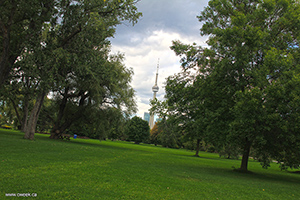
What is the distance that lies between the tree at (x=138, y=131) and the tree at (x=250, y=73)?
7733cm

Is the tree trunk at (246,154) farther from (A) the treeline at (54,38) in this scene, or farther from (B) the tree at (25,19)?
(B) the tree at (25,19)

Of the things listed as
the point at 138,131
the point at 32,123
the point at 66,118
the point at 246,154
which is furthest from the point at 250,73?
the point at 138,131

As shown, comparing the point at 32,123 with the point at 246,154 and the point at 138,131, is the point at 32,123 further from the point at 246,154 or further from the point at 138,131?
the point at 138,131

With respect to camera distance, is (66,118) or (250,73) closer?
(250,73)

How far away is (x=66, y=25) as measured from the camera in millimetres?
22734

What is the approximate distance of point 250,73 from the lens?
15.3 m

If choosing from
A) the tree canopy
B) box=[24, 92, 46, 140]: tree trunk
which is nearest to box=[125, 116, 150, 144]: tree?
box=[24, 92, 46, 140]: tree trunk

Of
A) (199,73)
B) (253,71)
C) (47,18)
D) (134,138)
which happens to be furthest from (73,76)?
(134,138)

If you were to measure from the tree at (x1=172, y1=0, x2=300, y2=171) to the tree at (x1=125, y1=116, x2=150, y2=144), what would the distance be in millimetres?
77325

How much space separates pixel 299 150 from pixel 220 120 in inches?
202

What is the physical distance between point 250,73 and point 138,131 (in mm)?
82356

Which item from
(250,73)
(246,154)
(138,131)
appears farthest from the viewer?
(138,131)

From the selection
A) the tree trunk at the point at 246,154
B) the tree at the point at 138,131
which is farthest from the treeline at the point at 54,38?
the tree at the point at 138,131

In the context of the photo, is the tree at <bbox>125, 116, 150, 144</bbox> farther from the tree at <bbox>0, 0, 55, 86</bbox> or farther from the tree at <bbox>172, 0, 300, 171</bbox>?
the tree at <bbox>172, 0, 300, 171</bbox>
